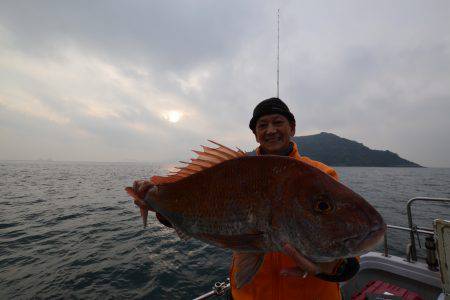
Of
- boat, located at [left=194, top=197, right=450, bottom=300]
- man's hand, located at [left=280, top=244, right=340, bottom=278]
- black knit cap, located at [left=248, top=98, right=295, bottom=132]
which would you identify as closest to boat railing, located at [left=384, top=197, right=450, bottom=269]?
boat, located at [left=194, top=197, right=450, bottom=300]

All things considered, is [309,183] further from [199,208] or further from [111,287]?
[111,287]

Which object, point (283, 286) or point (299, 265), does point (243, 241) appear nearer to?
point (299, 265)

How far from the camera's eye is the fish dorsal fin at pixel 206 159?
263 cm

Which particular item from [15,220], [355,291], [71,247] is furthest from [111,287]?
[15,220]

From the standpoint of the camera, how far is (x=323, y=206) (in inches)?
76.7

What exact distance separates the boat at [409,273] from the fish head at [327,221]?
3289mm

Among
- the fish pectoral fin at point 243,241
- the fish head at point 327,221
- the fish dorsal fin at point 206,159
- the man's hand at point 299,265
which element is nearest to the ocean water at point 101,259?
the fish dorsal fin at point 206,159

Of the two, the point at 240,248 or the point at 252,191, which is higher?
the point at 252,191

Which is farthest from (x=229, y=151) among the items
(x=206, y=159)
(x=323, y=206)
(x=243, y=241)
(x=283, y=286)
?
(x=283, y=286)

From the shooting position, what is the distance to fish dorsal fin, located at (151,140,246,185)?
263 cm

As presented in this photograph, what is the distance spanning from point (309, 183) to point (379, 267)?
20.2 ft

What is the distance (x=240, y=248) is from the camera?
7.01 feet

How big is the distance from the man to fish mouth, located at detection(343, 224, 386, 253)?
369mm

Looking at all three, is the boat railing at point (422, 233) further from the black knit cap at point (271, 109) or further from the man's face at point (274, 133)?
the black knit cap at point (271, 109)
